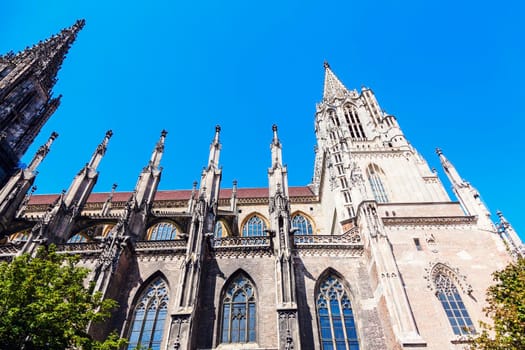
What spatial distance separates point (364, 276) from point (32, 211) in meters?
27.9

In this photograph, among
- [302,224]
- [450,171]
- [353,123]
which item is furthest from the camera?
[353,123]

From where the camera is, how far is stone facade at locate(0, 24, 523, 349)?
11.6m

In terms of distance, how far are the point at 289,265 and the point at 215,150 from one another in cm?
1055

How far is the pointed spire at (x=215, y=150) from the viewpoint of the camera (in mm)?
19109

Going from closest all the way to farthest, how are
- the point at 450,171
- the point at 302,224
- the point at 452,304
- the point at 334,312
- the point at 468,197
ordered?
the point at 334,312
the point at 452,304
the point at 468,197
the point at 450,171
the point at 302,224

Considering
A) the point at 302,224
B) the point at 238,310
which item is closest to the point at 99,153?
the point at 238,310

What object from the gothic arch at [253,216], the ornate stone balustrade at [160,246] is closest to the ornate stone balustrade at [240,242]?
the ornate stone balustrade at [160,246]

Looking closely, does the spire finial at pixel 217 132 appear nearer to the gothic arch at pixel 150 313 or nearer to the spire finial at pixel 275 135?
the spire finial at pixel 275 135

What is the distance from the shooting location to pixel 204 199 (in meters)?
15.5

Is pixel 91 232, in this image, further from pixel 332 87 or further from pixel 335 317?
pixel 332 87

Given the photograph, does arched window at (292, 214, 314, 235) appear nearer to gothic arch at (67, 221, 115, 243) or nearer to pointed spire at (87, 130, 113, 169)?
gothic arch at (67, 221, 115, 243)

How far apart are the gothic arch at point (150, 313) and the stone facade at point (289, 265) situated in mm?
43

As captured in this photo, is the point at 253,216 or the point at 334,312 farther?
the point at 253,216

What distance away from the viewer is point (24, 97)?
26.8 meters
